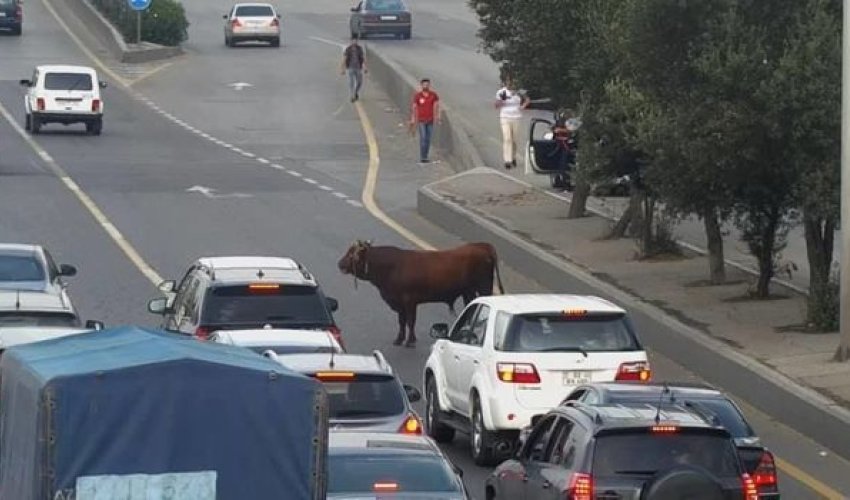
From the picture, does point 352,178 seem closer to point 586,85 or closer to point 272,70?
point 586,85

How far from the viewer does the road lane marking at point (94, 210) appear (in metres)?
33.5

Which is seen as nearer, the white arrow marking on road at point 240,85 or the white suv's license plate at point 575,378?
the white suv's license plate at point 575,378

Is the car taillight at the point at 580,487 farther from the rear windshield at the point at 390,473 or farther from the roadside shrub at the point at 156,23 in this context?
the roadside shrub at the point at 156,23

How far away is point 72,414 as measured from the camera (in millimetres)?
12555

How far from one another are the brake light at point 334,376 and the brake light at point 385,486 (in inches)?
113

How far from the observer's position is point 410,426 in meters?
17.6

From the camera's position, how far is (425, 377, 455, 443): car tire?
74.7ft

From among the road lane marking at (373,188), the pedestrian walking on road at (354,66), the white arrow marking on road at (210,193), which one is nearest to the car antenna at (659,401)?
the road lane marking at (373,188)

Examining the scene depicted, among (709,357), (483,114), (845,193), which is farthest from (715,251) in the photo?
(483,114)

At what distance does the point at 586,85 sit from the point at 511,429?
553 inches

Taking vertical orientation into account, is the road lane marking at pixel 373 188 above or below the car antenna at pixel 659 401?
below

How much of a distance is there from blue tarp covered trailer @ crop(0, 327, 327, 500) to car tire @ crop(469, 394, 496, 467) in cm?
785

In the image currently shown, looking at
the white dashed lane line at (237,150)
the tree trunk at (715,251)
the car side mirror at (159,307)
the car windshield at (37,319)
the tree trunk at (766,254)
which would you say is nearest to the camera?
the car windshield at (37,319)

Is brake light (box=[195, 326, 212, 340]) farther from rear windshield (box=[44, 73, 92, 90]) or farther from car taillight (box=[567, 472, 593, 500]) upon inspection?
rear windshield (box=[44, 73, 92, 90])
